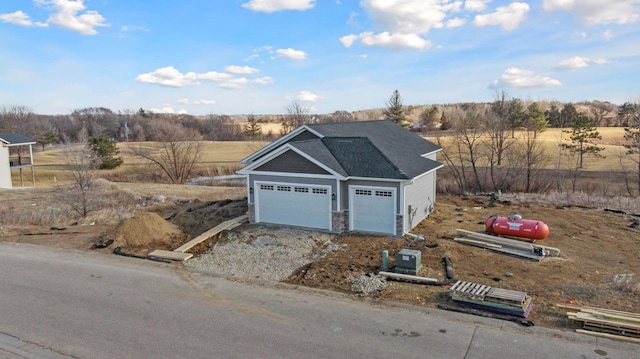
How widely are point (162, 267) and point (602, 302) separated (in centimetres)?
1269

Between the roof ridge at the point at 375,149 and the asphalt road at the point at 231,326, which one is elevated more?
the roof ridge at the point at 375,149

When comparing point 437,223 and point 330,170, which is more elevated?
point 330,170

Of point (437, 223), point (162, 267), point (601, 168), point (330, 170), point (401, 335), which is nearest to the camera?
point (401, 335)

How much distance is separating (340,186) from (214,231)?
18.0 feet

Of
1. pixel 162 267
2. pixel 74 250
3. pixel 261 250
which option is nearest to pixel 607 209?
pixel 261 250

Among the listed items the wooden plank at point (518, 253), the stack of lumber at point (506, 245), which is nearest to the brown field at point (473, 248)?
the wooden plank at point (518, 253)

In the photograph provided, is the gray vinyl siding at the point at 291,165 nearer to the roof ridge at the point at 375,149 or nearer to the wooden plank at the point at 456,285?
the roof ridge at the point at 375,149

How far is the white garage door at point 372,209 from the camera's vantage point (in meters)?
16.8

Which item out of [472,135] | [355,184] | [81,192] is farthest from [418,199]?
[472,135]

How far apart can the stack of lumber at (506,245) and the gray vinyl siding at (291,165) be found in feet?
19.3

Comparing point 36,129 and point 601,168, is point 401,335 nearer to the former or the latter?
point 601,168

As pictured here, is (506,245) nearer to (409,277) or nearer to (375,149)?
(409,277)

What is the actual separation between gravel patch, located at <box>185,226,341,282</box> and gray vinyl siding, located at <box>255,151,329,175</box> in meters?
2.46

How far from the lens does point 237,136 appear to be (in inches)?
4311
